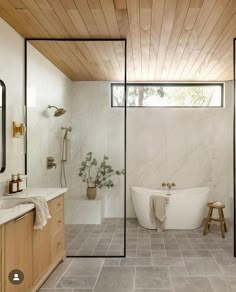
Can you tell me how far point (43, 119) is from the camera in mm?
3938

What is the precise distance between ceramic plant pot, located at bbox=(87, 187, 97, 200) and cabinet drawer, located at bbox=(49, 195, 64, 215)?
106 centimetres

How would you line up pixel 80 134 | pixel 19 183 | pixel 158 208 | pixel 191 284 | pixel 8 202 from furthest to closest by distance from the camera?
pixel 158 208 < pixel 80 134 < pixel 19 183 < pixel 191 284 < pixel 8 202

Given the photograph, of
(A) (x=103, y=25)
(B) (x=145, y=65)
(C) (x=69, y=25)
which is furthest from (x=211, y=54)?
(C) (x=69, y=25)

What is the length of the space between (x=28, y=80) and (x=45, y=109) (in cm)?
48

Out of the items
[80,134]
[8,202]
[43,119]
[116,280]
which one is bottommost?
[116,280]

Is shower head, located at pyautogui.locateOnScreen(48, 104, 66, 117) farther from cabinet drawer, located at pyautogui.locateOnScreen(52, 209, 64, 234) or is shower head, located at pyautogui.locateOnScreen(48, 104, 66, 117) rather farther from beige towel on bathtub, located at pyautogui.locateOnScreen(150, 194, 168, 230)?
beige towel on bathtub, located at pyautogui.locateOnScreen(150, 194, 168, 230)

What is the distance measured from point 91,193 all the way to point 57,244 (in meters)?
1.34

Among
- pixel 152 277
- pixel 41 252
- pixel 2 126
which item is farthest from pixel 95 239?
pixel 2 126

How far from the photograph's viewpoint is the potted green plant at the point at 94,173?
4.35 meters

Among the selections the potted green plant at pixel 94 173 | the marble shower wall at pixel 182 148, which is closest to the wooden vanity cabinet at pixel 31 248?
the potted green plant at pixel 94 173

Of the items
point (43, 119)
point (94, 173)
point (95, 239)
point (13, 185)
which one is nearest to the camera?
point (13, 185)

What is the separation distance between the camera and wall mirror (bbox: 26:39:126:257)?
3739 millimetres

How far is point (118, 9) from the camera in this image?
9.04 ft

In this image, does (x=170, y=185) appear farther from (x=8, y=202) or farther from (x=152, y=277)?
(x=8, y=202)
